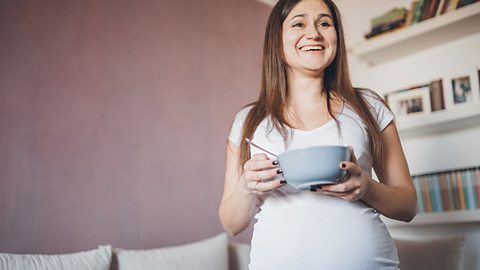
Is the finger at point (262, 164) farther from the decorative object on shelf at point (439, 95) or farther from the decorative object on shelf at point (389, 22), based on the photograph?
the decorative object on shelf at point (389, 22)

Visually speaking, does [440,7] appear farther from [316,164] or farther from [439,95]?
[316,164]

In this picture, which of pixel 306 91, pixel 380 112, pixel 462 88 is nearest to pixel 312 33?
pixel 306 91

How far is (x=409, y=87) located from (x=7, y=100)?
1.77m

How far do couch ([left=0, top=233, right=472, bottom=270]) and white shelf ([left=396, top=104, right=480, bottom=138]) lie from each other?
0.52 m

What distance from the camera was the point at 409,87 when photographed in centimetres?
213

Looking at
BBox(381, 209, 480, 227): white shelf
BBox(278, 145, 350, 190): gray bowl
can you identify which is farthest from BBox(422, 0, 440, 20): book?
BBox(278, 145, 350, 190): gray bowl

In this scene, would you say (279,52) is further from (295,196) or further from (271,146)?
(295,196)

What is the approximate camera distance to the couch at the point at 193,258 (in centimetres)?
147

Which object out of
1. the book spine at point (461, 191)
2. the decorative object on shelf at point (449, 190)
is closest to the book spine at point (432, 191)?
the decorative object on shelf at point (449, 190)

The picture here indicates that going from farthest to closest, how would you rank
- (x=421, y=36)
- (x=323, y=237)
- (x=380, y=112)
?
(x=421, y=36) < (x=380, y=112) < (x=323, y=237)

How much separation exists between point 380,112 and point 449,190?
3.38ft

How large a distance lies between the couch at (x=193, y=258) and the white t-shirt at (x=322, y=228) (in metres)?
0.79

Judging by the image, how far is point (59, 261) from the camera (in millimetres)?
1442

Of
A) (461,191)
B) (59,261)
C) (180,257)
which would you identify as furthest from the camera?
(461,191)
